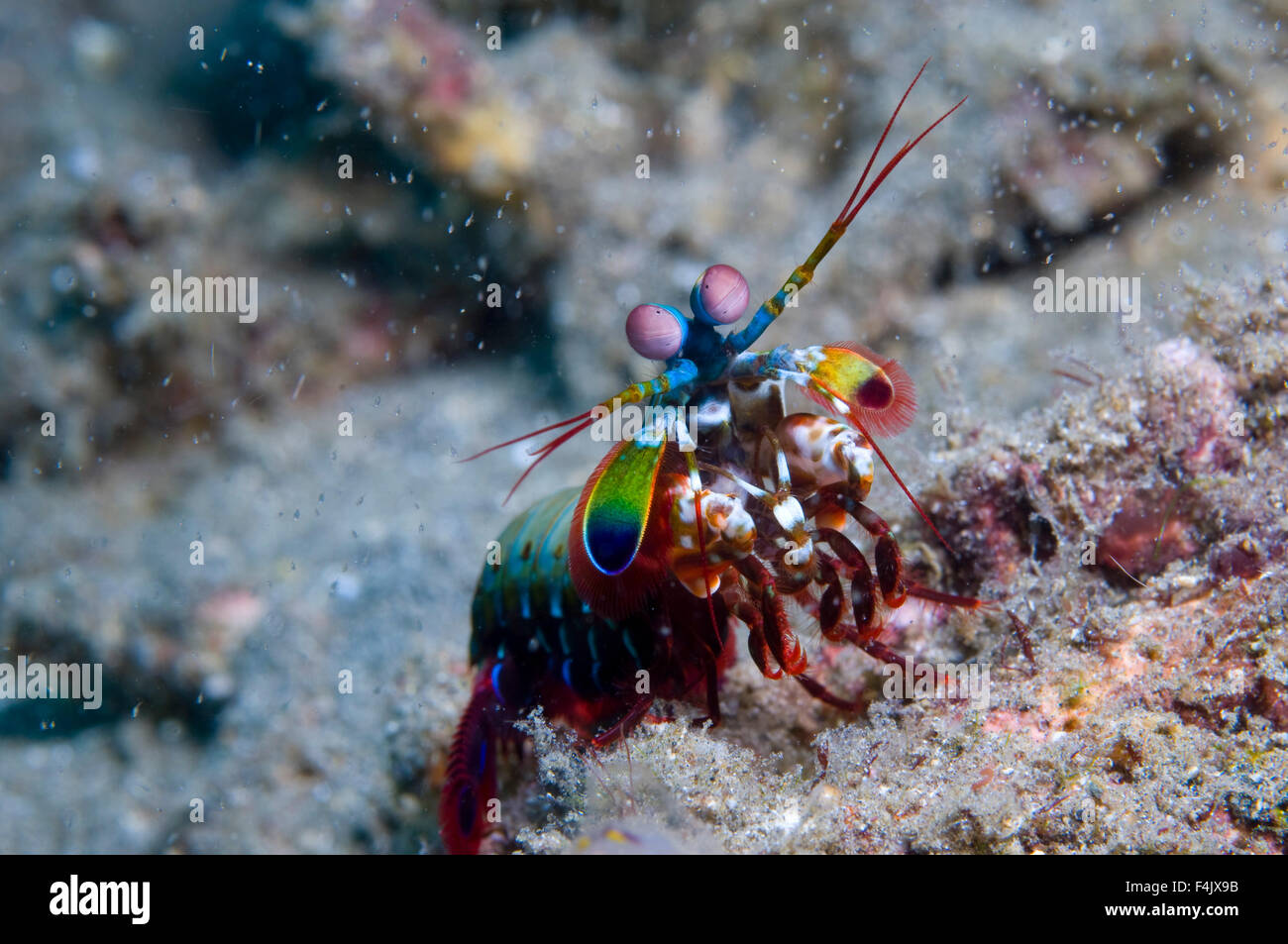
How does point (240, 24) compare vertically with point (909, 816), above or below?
above

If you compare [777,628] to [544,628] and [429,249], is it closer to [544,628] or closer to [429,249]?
[544,628]

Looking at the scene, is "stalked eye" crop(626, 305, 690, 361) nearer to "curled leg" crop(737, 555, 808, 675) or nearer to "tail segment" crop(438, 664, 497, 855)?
"curled leg" crop(737, 555, 808, 675)

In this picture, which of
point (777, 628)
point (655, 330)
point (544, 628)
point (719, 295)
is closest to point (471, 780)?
point (544, 628)

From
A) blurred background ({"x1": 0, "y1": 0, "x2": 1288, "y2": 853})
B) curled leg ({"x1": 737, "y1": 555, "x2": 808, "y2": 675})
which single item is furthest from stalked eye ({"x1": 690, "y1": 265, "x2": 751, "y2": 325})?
blurred background ({"x1": 0, "y1": 0, "x2": 1288, "y2": 853})

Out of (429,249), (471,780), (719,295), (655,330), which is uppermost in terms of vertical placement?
(429,249)
